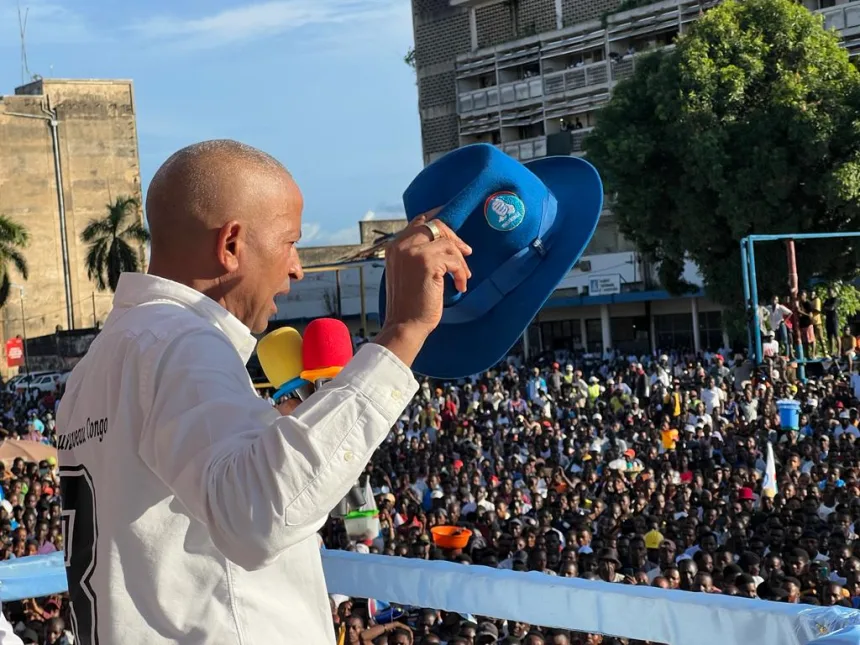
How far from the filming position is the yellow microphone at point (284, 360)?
107 inches

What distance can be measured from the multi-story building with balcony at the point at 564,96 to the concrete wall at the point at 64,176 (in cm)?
1528

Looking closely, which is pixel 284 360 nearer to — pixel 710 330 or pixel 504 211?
pixel 504 211

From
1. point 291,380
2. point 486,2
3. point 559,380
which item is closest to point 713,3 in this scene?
point 486,2

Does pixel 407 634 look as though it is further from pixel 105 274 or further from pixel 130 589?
pixel 105 274

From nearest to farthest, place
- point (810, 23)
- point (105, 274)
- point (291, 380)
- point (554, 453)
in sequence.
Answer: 1. point (291, 380)
2. point (554, 453)
3. point (810, 23)
4. point (105, 274)

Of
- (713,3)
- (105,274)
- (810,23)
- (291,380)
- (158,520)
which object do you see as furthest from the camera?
(105,274)

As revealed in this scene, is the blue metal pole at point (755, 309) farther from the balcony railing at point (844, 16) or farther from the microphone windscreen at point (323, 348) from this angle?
the balcony railing at point (844, 16)

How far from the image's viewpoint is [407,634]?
704 cm

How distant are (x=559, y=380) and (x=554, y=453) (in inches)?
245

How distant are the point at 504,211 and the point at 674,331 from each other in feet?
108

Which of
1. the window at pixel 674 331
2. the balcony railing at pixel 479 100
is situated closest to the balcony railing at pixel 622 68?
the balcony railing at pixel 479 100

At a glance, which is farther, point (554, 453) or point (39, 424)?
point (39, 424)

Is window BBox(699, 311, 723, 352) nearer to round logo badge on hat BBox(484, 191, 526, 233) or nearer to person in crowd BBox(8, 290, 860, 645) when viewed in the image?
person in crowd BBox(8, 290, 860, 645)

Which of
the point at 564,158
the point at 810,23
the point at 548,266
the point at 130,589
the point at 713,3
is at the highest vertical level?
the point at 713,3
